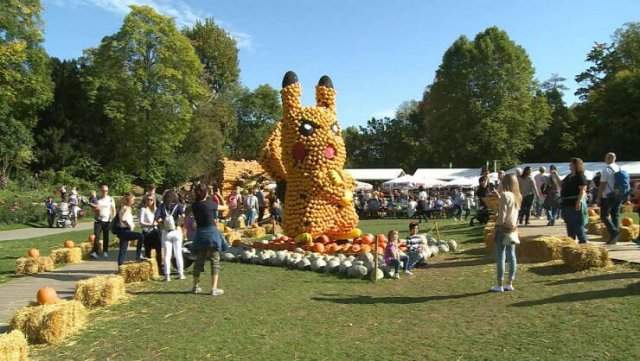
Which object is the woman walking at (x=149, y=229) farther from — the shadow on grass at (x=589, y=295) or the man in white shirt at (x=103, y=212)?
the shadow on grass at (x=589, y=295)

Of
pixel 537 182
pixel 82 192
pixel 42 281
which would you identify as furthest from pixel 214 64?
pixel 42 281

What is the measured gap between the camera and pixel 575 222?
10.9m

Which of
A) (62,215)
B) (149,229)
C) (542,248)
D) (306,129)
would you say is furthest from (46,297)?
(62,215)

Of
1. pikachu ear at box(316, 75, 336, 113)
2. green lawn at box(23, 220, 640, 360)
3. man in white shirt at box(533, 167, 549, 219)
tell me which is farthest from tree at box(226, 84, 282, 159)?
green lawn at box(23, 220, 640, 360)

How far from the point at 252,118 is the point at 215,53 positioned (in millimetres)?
9963

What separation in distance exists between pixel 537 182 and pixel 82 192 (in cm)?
3216

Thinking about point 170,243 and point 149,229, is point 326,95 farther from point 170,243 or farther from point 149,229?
point 170,243

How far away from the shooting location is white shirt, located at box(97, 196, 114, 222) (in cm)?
1315

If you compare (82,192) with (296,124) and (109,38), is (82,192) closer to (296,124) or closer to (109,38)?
(109,38)

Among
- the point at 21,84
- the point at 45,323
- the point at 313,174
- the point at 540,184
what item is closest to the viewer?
the point at 45,323

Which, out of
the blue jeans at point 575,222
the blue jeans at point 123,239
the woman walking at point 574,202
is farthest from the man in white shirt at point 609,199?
the blue jeans at point 123,239

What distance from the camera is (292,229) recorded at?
1434 centimetres

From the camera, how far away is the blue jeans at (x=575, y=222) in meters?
10.8

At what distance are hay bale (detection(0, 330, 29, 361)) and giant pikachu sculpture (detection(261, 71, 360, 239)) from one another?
8932 mm
